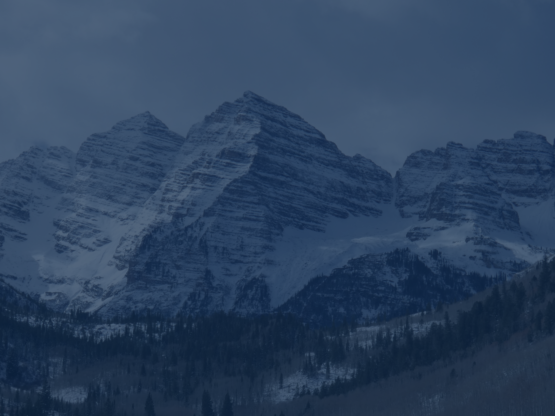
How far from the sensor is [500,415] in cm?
19975

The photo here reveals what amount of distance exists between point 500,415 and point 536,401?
18.8 ft

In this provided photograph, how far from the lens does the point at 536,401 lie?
653 ft
